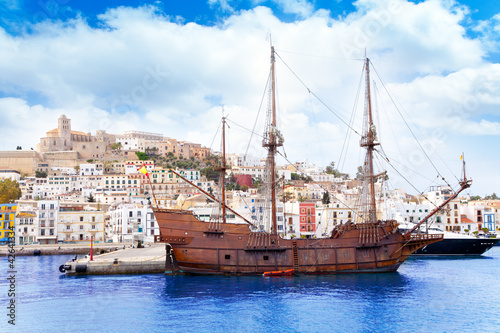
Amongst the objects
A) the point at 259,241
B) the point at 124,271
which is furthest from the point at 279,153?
the point at 124,271

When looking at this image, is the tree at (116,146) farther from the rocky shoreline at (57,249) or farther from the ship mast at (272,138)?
the ship mast at (272,138)

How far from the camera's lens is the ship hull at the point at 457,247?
4969 cm

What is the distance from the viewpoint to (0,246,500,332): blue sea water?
67.8ft

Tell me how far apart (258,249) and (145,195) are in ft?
116

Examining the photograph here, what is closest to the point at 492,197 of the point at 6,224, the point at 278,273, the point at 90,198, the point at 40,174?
the point at 90,198

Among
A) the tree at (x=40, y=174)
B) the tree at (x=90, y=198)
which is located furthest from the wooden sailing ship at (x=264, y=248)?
the tree at (x=40, y=174)

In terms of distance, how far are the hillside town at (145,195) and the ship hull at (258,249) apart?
11.1ft

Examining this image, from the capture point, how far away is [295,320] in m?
21.4

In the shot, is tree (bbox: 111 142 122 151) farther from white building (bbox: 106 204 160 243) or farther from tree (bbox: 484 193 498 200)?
tree (bbox: 484 193 498 200)

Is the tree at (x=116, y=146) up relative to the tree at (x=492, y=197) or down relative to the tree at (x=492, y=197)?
up

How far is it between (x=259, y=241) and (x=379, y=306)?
10.2m

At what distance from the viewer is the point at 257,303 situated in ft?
79.3

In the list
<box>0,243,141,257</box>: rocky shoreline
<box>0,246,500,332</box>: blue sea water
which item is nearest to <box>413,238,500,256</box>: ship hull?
<box>0,246,500,332</box>: blue sea water

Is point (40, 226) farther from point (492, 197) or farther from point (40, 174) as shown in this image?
point (492, 197)
